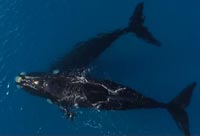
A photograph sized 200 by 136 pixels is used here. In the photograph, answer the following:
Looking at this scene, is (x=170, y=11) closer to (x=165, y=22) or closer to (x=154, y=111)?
(x=165, y=22)

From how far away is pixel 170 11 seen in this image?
19.9m

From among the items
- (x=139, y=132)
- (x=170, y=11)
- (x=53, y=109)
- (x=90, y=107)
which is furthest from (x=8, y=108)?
(x=170, y=11)

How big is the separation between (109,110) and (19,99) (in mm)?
3496

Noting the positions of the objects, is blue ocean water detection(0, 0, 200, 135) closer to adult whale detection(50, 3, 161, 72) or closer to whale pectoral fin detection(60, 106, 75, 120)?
adult whale detection(50, 3, 161, 72)

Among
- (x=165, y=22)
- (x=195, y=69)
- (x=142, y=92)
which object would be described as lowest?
(x=142, y=92)

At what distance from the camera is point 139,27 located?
1908 cm

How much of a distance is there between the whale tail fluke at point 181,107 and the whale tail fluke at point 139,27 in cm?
287

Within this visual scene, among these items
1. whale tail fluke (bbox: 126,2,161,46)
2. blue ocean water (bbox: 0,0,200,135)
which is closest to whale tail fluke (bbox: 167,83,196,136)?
blue ocean water (bbox: 0,0,200,135)

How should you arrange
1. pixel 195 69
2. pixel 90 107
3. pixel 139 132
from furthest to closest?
pixel 195 69 → pixel 139 132 → pixel 90 107

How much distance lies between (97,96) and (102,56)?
3.01 m

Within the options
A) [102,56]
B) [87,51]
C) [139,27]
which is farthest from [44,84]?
[139,27]

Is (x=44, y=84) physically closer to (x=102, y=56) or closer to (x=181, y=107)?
(x=102, y=56)

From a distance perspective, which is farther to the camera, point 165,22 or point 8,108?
point 165,22

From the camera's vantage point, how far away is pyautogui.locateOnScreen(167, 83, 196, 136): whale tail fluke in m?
16.5
